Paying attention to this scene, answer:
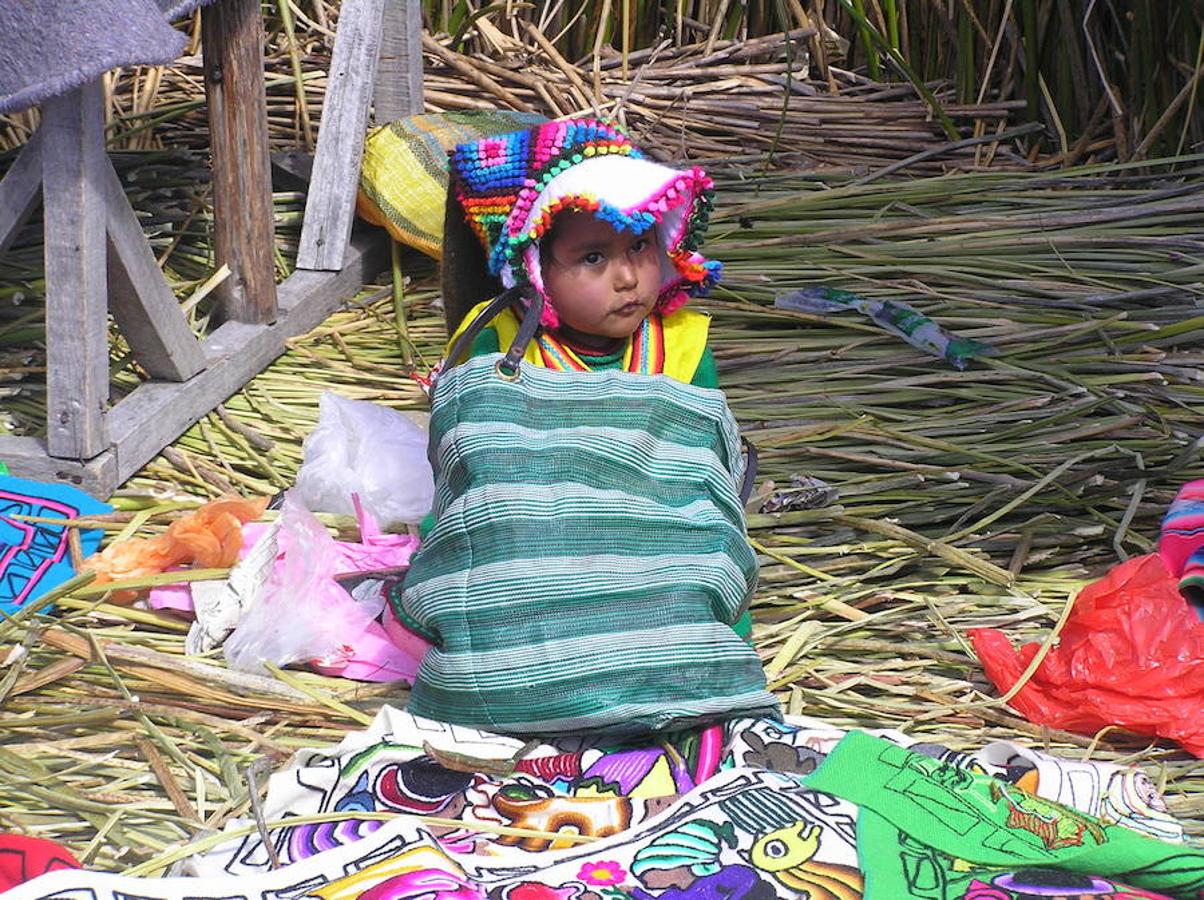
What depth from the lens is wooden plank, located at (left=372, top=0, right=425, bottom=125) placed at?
4.08m

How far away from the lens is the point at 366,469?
279cm

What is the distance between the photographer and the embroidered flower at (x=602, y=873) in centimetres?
172

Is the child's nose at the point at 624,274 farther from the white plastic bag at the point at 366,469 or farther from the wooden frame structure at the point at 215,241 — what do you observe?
the wooden frame structure at the point at 215,241

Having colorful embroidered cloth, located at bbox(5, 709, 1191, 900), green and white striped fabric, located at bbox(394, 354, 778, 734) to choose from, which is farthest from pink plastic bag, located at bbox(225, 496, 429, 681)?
colorful embroidered cloth, located at bbox(5, 709, 1191, 900)

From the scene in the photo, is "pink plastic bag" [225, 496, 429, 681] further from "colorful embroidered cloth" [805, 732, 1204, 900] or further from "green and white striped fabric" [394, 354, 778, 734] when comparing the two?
"colorful embroidered cloth" [805, 732, 1204, 900]

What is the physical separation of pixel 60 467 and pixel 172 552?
41cm

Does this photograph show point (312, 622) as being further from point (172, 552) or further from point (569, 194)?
point (569, 194)

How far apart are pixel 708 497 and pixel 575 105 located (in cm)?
252

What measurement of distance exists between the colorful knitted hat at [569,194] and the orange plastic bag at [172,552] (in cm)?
71

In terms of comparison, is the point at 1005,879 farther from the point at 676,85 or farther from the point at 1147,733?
the point at 676,85

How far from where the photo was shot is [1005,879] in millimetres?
1648

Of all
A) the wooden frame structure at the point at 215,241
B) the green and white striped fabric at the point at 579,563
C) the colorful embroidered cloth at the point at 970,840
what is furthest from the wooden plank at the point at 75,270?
the colorful embroidered cloth at the point at 970,840

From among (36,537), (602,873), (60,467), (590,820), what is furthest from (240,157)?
(602,873)

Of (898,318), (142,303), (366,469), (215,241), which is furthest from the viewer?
(215,241)
